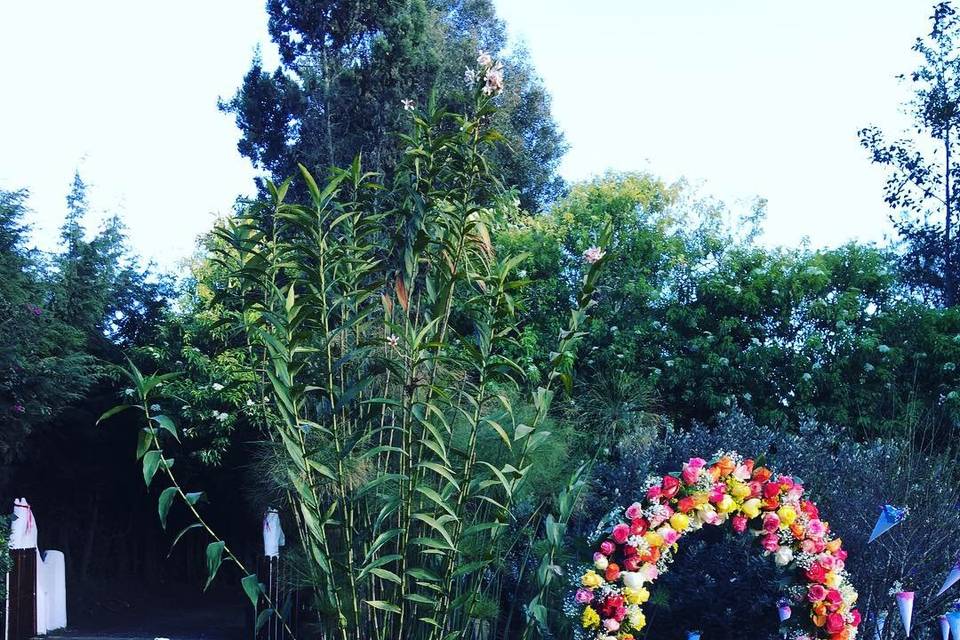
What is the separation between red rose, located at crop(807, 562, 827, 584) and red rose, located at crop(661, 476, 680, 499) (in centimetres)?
66

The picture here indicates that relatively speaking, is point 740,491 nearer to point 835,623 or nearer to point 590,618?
point 835,623

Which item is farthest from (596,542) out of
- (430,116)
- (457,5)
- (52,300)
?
(457,5)

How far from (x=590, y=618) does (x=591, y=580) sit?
144 millimetres

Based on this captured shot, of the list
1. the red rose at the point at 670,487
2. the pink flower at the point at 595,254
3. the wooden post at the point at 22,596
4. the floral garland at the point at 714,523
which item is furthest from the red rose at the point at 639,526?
the wooden post at the point at 22,596

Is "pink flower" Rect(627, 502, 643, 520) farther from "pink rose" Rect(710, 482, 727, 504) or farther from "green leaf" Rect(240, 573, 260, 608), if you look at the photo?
"green leaf" Rect(240, 573, 260, 608)

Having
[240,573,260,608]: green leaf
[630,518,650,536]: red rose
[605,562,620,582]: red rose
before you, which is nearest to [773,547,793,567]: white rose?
[630,518,650,536]: red rose

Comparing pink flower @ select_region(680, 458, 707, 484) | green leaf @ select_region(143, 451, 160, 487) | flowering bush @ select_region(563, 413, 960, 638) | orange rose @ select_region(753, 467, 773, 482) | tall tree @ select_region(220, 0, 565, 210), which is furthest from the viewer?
tall tree @ select_region(220, 0, 565, 210)

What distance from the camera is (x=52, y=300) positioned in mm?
12383

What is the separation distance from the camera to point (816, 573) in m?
4.15

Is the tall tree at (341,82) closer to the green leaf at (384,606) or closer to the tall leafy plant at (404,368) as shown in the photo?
the tall leafy plant at (404,368)

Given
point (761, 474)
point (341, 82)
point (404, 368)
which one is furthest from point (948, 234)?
point (404, 368)

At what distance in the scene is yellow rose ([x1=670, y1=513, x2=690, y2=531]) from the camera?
13.3ft

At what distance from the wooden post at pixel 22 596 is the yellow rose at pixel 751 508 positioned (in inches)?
308

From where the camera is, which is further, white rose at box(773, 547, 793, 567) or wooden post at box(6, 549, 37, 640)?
wooden post at box(6, 549, 37, 640)
